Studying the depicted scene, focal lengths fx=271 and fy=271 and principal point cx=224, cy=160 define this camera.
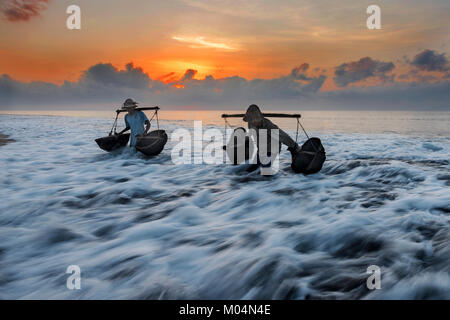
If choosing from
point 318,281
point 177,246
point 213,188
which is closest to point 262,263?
point 318,281

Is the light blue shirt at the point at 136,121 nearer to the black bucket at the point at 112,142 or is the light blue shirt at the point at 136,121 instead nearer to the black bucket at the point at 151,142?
the black bucket at the point at 151,142

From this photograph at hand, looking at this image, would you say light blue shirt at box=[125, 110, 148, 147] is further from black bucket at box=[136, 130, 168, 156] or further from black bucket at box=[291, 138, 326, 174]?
black bucket at box=[291, 138, 326, 174]

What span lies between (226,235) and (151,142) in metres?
6.69

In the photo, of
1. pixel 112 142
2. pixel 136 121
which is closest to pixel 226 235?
pixel 136 121

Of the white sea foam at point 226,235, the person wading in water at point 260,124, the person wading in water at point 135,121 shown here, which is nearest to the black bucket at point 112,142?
the person wading in water at point 135,121

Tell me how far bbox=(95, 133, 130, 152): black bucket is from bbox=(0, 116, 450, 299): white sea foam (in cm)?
272

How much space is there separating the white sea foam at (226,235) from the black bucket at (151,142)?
2.18 meters

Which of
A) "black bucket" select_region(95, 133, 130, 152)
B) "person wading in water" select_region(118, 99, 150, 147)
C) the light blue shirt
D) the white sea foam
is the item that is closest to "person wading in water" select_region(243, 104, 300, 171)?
the white sea foam

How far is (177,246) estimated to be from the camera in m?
4.00

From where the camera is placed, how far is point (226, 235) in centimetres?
436

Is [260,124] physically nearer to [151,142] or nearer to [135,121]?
[151,142]

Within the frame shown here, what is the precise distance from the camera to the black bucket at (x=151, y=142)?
391 inches
